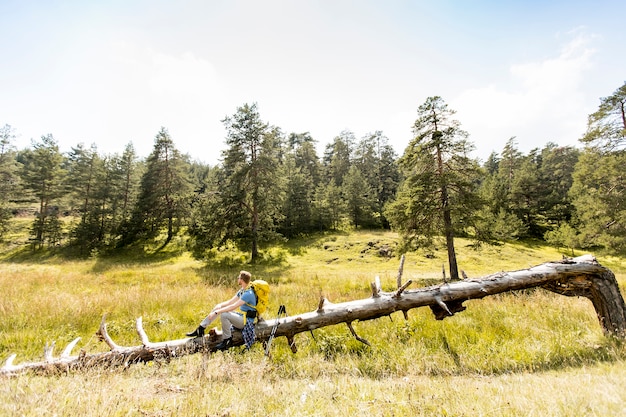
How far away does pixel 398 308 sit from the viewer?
6.40 meters

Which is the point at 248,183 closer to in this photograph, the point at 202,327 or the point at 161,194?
the point at 161,194

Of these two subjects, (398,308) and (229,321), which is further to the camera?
(398,308)

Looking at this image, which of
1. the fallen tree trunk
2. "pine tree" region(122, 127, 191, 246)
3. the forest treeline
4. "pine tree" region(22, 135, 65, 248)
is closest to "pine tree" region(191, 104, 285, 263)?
the forest treeline

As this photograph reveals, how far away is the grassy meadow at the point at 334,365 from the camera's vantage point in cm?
346

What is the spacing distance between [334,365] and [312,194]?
4729 cm

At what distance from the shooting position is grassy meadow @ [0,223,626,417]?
11.3 ft

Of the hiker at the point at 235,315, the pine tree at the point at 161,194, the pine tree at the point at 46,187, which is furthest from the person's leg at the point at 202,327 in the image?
the pine tree at the point at 46,187

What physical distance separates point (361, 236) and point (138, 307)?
3314cm

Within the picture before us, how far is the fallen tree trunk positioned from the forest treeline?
11.2 m

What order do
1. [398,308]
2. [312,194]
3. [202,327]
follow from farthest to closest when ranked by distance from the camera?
[312,194], [398,308], [202,327]

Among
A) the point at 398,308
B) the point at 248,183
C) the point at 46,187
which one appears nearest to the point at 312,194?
the point at 248,183

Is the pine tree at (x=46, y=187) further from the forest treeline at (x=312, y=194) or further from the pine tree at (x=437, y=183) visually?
the pine tree at (x=437, y=183)

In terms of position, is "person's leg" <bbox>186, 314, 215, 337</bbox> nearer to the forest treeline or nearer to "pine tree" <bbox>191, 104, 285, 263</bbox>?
the forest treeline

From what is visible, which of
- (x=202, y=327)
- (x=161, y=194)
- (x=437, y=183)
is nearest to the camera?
(x=202, y=327)
